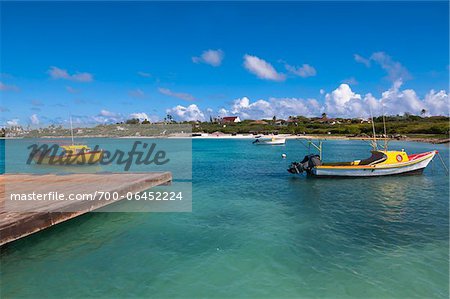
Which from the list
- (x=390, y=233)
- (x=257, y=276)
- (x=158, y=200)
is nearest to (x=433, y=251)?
(x=390, y=233)

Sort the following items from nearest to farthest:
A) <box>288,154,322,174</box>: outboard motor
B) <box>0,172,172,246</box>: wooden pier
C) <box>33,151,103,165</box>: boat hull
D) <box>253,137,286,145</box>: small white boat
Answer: <box>0,172,172,246</box>: wooden pier < <box>288,154,322,174</box>: outboard motor < <box>33,151,103,165</box>: boat hull < <box>253,137,286,145</box>: small white boat

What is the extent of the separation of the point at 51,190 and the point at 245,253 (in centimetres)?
1039

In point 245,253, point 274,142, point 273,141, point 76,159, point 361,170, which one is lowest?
point 245,253

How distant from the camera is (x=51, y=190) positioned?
48.1 ft

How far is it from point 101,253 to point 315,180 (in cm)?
2053

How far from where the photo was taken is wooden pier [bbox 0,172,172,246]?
10.2 meters

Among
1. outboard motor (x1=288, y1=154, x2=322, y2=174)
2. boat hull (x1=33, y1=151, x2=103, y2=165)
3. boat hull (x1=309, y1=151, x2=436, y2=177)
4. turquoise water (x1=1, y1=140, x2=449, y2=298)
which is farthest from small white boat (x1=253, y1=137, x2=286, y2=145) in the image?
turquoise water (x1=1, y1=140, x2=449, y2=298)

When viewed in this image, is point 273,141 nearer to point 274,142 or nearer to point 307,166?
point 274,142

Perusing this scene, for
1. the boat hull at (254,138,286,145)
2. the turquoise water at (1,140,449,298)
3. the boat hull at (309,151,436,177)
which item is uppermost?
the boat hull at (254,138,286,145)

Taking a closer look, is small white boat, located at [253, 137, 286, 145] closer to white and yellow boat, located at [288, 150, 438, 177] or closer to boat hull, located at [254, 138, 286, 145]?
boat hull, located at [254, 138, 286, 145]

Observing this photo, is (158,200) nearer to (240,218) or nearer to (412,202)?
(240,218)

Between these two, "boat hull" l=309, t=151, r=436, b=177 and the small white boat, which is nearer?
"boat hull" l=309, t=151, r=436, b=177

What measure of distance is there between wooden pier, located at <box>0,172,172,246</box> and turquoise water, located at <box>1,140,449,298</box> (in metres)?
1.29

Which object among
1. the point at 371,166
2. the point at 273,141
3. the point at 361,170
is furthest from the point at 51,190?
the point at 273,141
